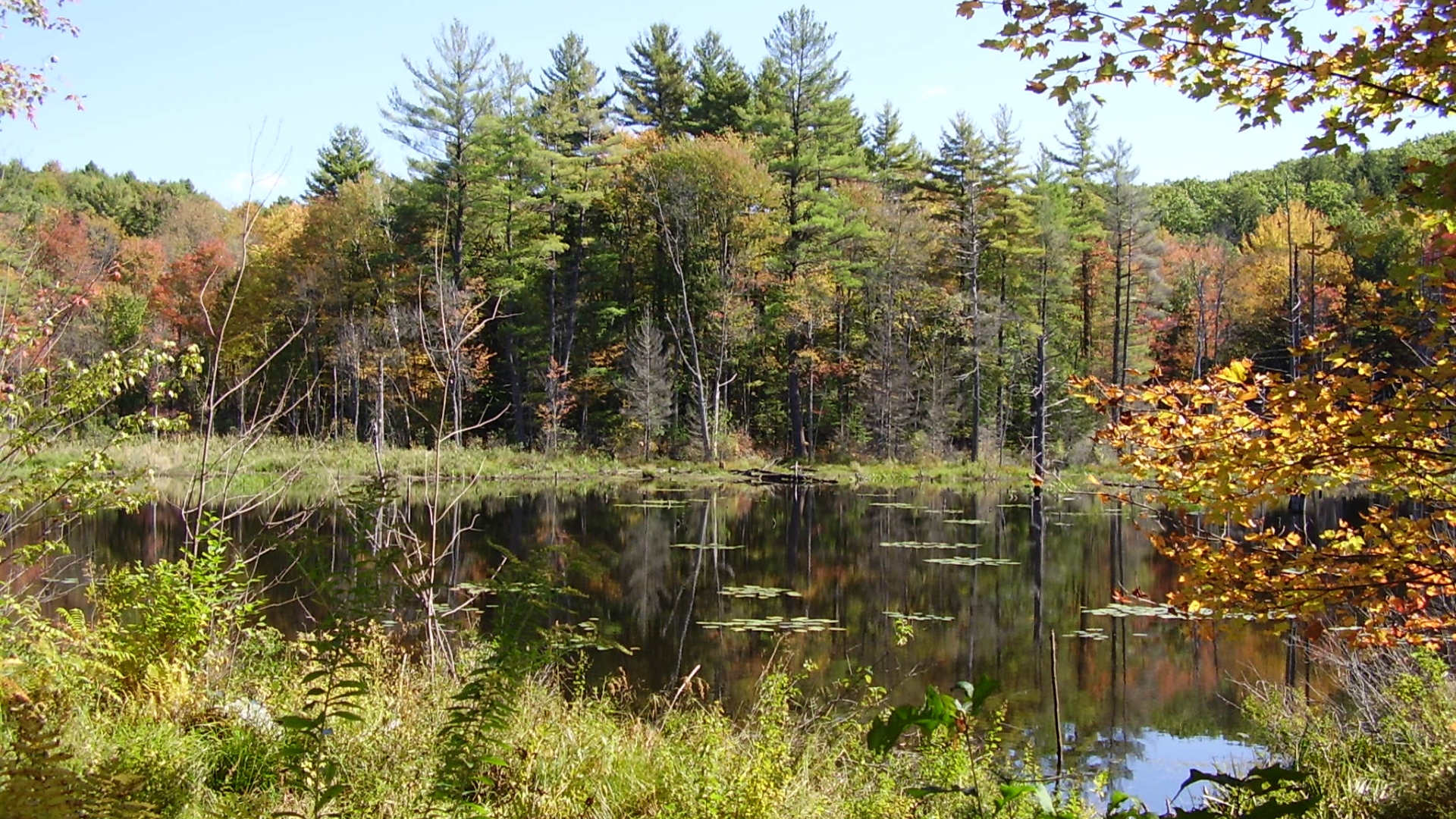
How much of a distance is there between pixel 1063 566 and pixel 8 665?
14.7m

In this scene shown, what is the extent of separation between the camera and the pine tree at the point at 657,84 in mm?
44569

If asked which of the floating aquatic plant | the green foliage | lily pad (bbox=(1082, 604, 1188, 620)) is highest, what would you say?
the green foliage

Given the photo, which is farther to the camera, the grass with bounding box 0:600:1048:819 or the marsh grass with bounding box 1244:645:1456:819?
the marsh grass with bounding box 1244:645:1456:819

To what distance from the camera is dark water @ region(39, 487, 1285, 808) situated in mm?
8570

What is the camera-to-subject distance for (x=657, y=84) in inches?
1775

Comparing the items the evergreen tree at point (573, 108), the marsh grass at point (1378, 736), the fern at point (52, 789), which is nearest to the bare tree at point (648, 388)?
the evergreen tree at point (573, 108)

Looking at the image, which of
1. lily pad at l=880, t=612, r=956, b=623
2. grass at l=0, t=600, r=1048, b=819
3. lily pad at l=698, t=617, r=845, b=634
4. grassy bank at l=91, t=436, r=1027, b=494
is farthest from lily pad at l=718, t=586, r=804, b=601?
grassy bank at l=91, t=436, r=1027, b=494

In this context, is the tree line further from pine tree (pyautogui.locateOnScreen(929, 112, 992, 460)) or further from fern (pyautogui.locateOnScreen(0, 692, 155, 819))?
fern (pyautogui.locateOnScreen(0, 692, 155, 819))

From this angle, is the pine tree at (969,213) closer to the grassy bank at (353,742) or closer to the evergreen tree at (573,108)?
the evergreen tree at (573,108)

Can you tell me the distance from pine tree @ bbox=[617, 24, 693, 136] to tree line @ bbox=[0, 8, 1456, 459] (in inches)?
128

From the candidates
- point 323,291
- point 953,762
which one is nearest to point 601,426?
point 323,291

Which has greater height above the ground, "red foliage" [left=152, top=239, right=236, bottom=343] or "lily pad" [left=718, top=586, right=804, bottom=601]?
"red foliage" [left=152, top=239, right=236, bottom=343]

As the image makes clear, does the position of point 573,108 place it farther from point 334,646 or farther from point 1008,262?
point 334,646

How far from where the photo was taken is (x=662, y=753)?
4.84m
